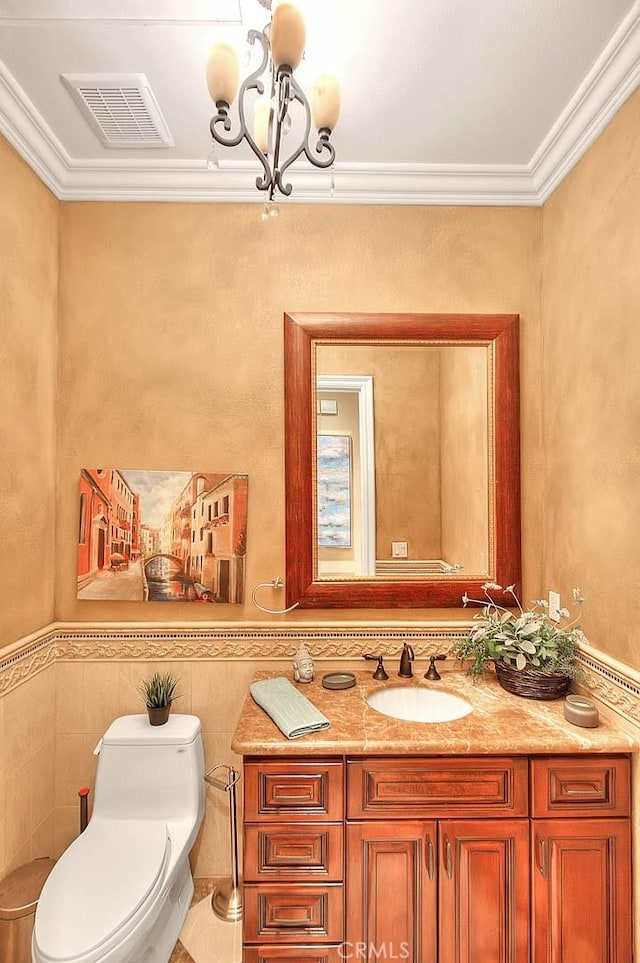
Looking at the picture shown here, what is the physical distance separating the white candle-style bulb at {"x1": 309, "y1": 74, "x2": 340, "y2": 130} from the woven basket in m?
1.75

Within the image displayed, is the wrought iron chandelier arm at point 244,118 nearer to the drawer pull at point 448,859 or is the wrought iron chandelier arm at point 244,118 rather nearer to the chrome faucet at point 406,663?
the chrome faucet at point 406,663

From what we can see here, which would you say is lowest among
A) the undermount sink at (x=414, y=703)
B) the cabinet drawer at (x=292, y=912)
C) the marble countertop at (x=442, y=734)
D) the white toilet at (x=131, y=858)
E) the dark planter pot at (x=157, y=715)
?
the cabinet drawer at (x=292, y=912)

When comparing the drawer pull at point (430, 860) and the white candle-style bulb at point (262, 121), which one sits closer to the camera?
the white candle-style bulb at point (262, 121)

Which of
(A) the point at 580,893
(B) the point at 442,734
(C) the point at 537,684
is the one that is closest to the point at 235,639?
(B) the point at 442,734

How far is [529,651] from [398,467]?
0.81 metres

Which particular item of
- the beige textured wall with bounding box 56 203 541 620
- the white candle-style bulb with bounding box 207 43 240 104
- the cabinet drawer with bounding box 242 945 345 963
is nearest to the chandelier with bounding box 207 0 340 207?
the white candle-style bulb with bounding box 207 43 240 104

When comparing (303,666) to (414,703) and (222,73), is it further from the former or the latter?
(222,73)

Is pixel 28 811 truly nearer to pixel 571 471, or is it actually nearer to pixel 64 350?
pixel 64 350

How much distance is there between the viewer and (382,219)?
2.25 meters

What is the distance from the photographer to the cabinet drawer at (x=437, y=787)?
1.64m

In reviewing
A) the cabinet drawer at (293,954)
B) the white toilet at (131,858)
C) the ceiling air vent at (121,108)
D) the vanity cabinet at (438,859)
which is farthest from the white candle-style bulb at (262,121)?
the cabinet drawer at (293,954)

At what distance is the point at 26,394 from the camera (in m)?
1.98

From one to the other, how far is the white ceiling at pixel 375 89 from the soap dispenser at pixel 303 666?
177cm

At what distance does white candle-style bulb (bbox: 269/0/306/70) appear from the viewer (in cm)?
109
